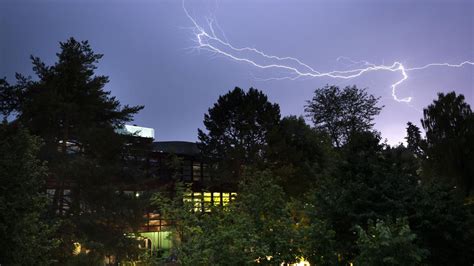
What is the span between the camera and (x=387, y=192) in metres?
11.6

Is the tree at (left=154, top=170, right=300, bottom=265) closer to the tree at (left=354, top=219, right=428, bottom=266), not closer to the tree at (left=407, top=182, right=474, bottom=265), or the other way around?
the tree at (left=354, top=219, right=428, bottom=266)

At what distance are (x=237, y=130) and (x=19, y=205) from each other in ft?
76.8

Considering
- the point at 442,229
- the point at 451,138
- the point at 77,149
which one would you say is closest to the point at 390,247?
the point at 442,229

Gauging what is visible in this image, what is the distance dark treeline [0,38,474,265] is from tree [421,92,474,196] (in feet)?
0.24

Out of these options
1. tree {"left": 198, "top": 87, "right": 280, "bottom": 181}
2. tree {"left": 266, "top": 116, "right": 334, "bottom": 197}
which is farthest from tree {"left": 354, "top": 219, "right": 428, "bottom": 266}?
tree {"left": 198, "top": 87, "right": 280, "bottom": 181}

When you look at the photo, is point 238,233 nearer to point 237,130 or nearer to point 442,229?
point 442,229

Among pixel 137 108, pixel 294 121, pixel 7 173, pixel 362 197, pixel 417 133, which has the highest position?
pixel 417 133

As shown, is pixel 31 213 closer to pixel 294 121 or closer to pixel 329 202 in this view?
pixel 329 202

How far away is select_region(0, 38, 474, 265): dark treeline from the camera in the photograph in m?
9.08

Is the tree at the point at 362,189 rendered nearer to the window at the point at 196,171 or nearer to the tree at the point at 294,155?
the tree at the point at 294,155

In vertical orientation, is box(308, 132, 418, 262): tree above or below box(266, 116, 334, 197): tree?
below

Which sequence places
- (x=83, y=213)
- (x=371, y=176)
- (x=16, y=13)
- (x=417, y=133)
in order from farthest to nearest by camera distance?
(x=16, y=13) → (x=417, y=133) → (x=83, y=213) → (x=371, y=176)

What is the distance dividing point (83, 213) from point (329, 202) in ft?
39.3

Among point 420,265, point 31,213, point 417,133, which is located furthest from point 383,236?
point 417,133
